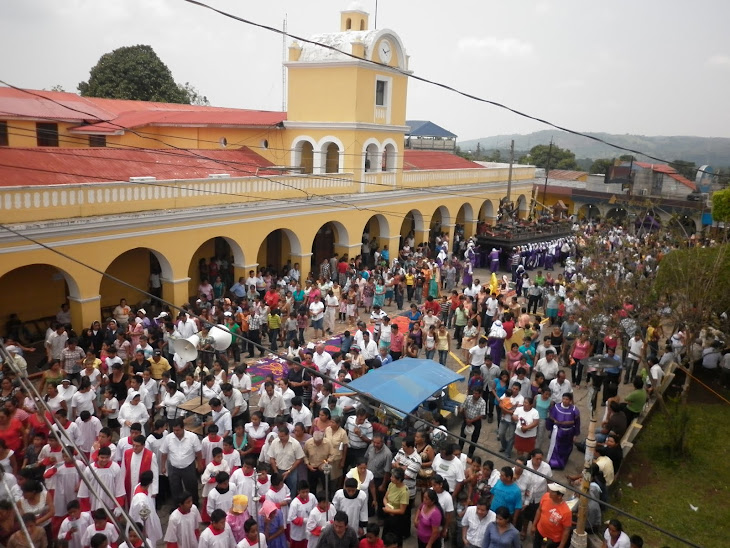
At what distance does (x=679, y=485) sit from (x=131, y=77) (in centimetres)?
3617

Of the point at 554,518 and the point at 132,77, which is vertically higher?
the point at 132,77

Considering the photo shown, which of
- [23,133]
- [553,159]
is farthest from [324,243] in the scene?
[553,159]

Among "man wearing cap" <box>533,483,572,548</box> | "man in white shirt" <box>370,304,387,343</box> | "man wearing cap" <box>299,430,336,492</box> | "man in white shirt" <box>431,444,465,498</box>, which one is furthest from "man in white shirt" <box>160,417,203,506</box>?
"man in white shirt" <box>370,304,387,343</box>

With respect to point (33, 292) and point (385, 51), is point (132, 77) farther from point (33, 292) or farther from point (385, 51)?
point (33, 292)

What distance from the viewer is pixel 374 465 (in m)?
7.98

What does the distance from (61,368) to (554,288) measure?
12.0 metres

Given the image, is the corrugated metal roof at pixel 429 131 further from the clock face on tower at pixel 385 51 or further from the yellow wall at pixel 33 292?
the yellow wall at pixel 33 292

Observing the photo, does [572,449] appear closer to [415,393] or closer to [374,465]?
[415,393]

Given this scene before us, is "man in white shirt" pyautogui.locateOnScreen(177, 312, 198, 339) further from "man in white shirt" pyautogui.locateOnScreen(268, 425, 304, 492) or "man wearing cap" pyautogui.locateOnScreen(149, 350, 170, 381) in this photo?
"man in white shirt" pyautogui.locateOnScreen(268, 425, 304, 492)

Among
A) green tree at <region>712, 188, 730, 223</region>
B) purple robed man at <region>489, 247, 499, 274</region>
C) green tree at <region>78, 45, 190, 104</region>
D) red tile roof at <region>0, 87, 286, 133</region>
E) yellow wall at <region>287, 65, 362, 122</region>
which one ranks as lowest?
purple robed man at <region>489, 247, 499, 274</region>

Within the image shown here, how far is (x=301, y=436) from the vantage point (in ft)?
27.5

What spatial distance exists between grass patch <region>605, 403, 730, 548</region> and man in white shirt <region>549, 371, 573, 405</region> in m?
1.57

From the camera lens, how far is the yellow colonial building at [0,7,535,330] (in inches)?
554

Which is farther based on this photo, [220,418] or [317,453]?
[220,418]
